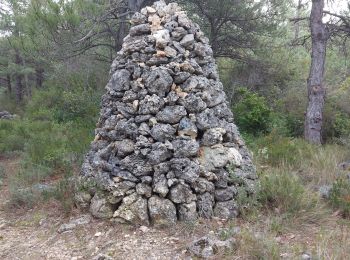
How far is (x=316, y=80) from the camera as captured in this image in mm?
8289

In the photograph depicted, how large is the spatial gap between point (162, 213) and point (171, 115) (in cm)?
116

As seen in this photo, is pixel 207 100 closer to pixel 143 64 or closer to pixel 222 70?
pixel 143 64

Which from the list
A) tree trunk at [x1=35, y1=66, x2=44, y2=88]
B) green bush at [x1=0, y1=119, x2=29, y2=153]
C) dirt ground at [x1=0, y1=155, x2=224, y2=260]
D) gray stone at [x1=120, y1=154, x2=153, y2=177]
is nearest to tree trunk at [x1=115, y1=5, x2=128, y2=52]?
green bush at [x1=0, y1=119, x2=29, y2=153]

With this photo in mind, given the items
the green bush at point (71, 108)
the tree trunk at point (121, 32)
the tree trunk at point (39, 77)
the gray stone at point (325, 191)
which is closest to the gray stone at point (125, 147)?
the gray stone at point (325, 191)

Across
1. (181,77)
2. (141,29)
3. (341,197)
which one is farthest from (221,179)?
(141,29)

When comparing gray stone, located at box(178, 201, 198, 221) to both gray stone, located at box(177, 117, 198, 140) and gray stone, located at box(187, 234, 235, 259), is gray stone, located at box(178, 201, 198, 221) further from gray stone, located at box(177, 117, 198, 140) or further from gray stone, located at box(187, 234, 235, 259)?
gray stone, located at box(177, 117, 198, 140)

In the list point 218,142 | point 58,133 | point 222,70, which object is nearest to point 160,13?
point 218,142

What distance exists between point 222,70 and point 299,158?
623cm

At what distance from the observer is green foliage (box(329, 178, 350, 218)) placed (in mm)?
4516

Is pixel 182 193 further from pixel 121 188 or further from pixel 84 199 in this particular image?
pixel 84 199

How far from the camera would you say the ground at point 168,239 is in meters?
3.53

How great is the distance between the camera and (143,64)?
4719 millimetres

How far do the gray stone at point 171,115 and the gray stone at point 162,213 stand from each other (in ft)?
3.20

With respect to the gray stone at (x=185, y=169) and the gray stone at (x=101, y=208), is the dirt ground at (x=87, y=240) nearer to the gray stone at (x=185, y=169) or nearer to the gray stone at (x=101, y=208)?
the gray stone at (x=101, y=208)
